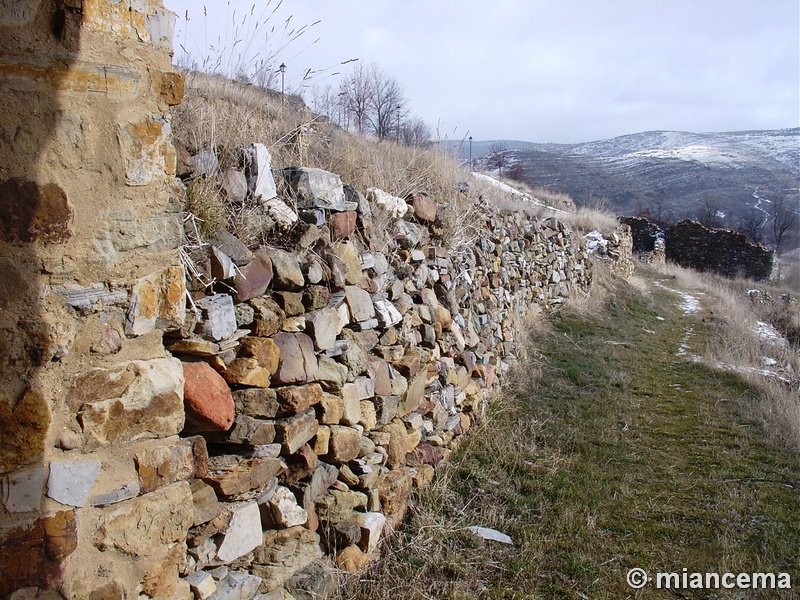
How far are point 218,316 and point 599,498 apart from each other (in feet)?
9.61

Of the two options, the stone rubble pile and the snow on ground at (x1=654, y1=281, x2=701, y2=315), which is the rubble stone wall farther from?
the snow on ground at (x1=654, y1=281, x2=701, y2=315)

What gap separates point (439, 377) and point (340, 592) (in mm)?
2019

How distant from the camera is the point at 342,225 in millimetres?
3326

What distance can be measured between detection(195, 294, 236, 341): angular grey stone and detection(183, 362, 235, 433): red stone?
5.3 inches

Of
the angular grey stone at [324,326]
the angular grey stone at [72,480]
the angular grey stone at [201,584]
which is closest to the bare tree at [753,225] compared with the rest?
the angular grey stone at [324,326]

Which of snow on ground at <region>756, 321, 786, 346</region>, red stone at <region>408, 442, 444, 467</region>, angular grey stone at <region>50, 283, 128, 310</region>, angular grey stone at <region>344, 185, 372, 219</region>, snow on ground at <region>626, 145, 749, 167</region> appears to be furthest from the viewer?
snow on ground at <region>626, 145, 749, 167</region>

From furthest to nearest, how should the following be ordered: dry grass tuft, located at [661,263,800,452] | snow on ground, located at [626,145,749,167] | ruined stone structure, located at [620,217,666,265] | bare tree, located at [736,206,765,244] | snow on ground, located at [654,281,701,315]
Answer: snow on ground, located at [626,145,749,167] < bare tree, located at [736,206,765,244] < ruined stone structure, located at [620,217,666,265] < snow on ground, located at [654,281,701,315] < dry grass tuft, located at [661,263,800,452]

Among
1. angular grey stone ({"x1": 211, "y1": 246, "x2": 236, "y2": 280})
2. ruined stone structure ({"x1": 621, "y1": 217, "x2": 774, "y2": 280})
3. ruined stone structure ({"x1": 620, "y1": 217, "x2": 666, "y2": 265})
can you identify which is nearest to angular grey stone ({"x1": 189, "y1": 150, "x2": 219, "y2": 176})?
angular grey stone ({"x1": 211, "y1": 246, "x2": 236, "y2": 280})

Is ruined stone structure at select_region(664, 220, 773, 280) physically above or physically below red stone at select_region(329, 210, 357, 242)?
below

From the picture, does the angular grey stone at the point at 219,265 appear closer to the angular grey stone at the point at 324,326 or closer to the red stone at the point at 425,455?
the angular grey stone at the point at 324,326

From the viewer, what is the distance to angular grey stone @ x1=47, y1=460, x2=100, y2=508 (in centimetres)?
155

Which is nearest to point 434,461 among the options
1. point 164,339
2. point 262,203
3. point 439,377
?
point 439,377

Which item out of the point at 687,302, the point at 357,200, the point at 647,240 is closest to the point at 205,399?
the point at 357,200

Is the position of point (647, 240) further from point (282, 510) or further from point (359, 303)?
point (282, 510)
